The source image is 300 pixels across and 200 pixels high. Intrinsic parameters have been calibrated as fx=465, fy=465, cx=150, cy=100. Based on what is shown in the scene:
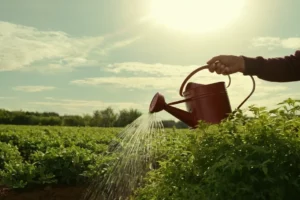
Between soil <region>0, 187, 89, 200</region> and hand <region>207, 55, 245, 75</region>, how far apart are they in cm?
311

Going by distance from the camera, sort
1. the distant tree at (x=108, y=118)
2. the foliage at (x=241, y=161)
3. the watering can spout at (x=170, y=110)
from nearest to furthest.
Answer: the foliage at (x=241, y=161) < the watering can spout at (x=170, y=110) < the distant tree at (x=108, y=118)

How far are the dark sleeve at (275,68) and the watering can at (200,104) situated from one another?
10.3 inches

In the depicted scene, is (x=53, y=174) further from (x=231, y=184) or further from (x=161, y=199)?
(x=231, y=184)

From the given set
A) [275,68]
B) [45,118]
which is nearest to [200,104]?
[275,68]

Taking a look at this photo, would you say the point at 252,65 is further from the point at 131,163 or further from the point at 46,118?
the point at 46,118

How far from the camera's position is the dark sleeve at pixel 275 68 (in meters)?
3.38

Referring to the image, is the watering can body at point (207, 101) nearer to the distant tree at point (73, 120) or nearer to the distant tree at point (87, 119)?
the distant tree at point (87, 119)

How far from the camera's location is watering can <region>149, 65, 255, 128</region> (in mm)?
3398

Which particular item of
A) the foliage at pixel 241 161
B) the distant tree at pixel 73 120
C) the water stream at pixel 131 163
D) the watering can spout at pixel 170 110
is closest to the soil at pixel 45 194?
the water stream at pixel 131 163

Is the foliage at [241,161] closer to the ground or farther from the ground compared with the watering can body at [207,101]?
closer to the ground

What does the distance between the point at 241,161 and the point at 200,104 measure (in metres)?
1.34

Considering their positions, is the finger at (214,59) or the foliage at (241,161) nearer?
the foliage at (241,161)

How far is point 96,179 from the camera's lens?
5574 millimetres

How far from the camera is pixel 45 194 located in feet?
18.7
